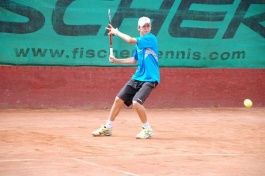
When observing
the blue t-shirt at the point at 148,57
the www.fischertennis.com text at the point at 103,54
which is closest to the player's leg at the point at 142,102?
the blue t-shirt at the point at 148,57

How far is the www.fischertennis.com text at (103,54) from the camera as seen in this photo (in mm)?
13164

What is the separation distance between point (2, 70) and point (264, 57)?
234 inches

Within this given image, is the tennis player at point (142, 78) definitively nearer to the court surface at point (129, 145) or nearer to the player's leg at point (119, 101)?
the player's leg at point (119, 101)

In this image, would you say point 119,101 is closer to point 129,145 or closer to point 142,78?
point 142,78

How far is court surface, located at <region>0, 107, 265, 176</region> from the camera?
659cm

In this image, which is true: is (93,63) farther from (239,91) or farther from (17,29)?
(239,91)

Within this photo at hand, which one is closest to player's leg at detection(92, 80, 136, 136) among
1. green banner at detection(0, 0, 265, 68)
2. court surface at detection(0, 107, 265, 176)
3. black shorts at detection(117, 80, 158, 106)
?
black shorts at detection(117, 80, 158, 106)

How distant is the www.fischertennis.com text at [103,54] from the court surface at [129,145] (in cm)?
124

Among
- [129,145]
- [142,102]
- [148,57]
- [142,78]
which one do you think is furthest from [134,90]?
[129,145]

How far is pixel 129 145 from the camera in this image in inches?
328

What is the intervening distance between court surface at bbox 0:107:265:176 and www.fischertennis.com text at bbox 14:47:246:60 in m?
1.24

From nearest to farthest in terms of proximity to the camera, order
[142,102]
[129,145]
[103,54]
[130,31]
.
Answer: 1. [129,145]
2. [142,102]
3. [103,54]
4. [130,31]

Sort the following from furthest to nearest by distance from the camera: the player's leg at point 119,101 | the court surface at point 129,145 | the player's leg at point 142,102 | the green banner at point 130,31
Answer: the green banner at point 130,31
the player's leg at point 119,101
the player's leg at point 142,102
the court surface at point 129,145

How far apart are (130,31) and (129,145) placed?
5713 mm
